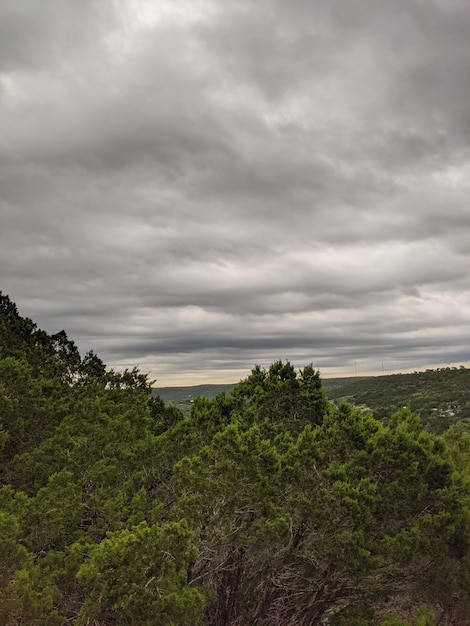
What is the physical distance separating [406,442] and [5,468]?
1445cm

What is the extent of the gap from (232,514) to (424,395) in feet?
372

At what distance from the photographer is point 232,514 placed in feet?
51.7

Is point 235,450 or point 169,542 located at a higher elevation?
point 235,450

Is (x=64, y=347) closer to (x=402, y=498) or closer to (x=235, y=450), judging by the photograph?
(x=235, y=450)

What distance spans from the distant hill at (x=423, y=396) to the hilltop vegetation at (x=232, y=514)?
158ft

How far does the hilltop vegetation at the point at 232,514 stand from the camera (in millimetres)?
12891

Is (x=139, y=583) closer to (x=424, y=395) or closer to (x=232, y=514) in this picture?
(x=232, y=514)

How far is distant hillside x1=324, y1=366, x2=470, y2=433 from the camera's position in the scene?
284 feet

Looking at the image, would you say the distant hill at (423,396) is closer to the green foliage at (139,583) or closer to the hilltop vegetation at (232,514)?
the hilltop vegetation at (232,514)

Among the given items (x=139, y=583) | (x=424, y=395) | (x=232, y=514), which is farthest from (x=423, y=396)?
(x=139, y=583)

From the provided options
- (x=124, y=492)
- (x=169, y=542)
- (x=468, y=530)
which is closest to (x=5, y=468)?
(x=124, y=492)

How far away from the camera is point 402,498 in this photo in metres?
17.0

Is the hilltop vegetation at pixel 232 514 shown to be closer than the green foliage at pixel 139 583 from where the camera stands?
No

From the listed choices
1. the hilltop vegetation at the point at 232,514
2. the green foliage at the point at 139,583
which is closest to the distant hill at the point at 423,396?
the hilltop vegetation at the point at 232,514
